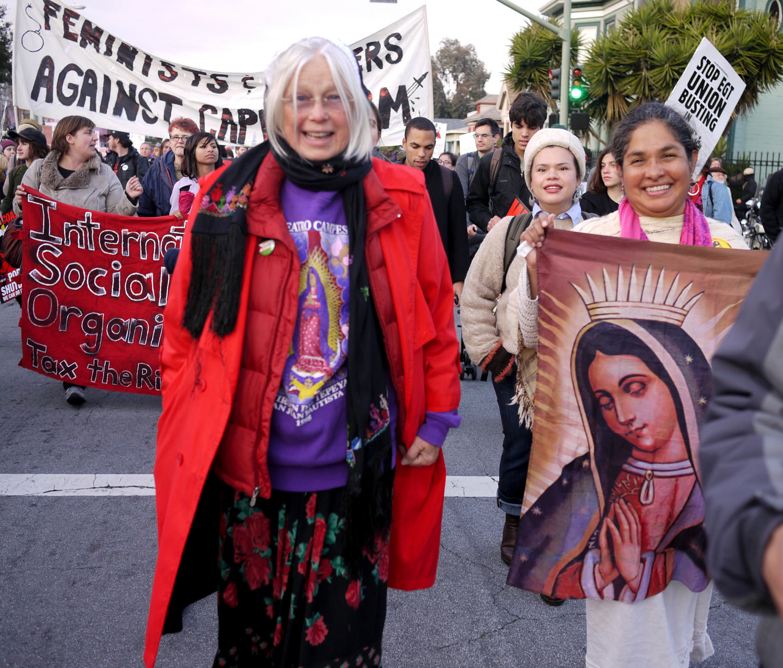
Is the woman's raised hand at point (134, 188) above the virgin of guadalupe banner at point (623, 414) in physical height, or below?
above

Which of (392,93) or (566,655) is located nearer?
(566,655)

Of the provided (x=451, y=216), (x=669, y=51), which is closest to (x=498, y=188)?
(x=451, y=216)

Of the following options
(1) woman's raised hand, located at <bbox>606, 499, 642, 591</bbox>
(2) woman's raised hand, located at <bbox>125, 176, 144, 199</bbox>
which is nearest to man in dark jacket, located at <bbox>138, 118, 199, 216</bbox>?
(2) woman's raised hand, located at <bbox>125, 176, 144, 199</bbox>

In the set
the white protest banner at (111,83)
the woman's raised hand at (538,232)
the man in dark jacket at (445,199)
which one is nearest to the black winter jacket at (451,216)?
the man in dark jacket at (445,199)

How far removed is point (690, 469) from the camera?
260 cm

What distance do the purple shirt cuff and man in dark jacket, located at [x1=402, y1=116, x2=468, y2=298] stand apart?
3440 millimetres

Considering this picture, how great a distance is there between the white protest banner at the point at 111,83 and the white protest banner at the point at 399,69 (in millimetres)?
1186

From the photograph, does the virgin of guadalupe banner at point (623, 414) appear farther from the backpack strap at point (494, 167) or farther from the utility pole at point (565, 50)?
the utility pole at point (565, 50)

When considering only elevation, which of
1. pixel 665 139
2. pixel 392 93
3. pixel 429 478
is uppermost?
pixel 392 93

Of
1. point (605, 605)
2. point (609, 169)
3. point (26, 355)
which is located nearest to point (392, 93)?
point (609, 169)

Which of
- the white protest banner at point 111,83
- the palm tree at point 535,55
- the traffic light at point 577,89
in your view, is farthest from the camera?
the palm tree at point 535,55

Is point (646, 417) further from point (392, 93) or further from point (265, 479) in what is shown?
point (392, 93)

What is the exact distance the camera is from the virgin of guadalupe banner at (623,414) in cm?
260

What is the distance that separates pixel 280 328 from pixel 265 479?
0.39 metres
